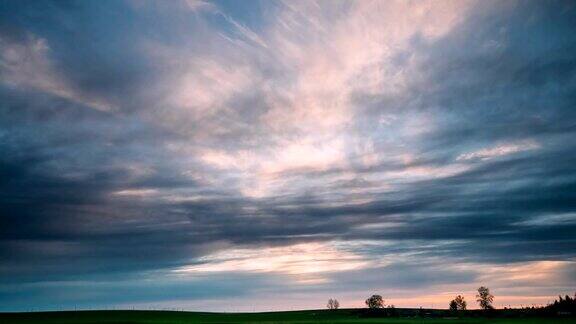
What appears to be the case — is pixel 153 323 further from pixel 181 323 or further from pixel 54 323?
pixel 54 323

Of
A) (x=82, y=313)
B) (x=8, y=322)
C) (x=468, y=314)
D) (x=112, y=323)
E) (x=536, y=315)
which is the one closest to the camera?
(x=112, y=323)

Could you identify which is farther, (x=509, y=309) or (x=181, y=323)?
(x=509, y=309)

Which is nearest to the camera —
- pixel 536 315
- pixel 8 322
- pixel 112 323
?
pixel 112 323

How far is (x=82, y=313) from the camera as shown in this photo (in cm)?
18412

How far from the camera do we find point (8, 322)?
149 metres

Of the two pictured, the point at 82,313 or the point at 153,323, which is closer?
the point at 153,323

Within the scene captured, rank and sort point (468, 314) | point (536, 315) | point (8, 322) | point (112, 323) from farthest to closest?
point (468, 314), point (536, 315), point (8, 322), point (112, 323)

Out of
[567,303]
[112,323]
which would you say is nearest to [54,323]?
[112,323]

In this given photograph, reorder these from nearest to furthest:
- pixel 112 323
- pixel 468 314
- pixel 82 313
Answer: pixel 112 323 → pixel 82 313 → pixel 468 314

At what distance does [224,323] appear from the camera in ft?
479

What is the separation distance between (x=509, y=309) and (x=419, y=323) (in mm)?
59171

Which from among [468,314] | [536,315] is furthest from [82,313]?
[536,315]

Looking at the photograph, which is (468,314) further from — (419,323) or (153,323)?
(153,323)

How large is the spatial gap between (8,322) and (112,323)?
1391 inches
